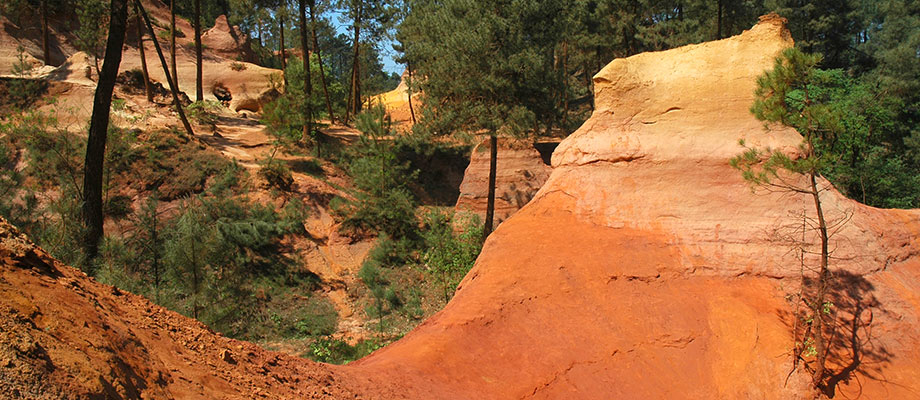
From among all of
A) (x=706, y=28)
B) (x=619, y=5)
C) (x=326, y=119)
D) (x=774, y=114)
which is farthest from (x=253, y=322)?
(x=706, y=28)

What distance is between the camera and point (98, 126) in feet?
39.8

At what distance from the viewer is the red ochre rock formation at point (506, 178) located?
2130cm

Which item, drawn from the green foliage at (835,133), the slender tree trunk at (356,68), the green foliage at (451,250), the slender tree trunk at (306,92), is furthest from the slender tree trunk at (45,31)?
the green foliage at (835,133)

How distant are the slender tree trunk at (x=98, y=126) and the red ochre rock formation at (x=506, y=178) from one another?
12568mm

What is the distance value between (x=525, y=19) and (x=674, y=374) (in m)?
12.9

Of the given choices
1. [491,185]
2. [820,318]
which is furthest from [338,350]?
[820,318]

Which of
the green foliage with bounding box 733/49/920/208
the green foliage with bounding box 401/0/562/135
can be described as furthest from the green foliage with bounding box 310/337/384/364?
the green foliage with bounding box 733/49/920/208

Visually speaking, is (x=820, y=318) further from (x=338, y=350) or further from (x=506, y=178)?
(x=506, y=178)

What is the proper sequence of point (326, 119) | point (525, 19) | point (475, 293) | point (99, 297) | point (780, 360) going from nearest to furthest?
1. point (99, 297)
2. point (780, 360)
3. point (475, 293)
4. point (525, 19)
5. point (326, 119)

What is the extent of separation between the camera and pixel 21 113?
72.1 feet

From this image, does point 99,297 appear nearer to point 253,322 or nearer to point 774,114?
point 774,114

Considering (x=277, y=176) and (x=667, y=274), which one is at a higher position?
(x=277, y=176)

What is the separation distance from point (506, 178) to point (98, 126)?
13448 mm

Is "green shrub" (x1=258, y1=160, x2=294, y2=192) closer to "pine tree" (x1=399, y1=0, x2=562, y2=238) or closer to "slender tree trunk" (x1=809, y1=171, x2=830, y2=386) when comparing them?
"pine tree" (x1=399, y1=0, x2=562, y2=238)
